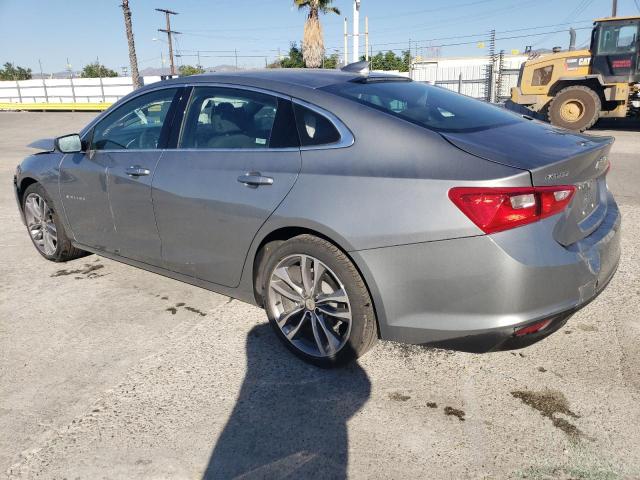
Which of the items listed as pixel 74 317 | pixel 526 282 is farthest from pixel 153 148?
pixel 526 282

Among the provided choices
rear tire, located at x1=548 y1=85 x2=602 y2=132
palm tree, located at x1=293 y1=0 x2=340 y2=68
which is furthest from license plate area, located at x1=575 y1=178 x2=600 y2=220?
palm tree, located at x1=293 y1=0 x2=340 y2=68

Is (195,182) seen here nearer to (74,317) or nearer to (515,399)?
(74,317)

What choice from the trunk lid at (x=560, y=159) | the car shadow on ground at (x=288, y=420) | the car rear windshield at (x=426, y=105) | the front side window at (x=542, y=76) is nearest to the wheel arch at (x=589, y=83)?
the front side window at (x=542, y=76)

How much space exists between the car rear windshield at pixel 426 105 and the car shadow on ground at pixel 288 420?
4.59 feet

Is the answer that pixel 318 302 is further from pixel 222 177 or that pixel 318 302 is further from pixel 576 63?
pixel 576 63

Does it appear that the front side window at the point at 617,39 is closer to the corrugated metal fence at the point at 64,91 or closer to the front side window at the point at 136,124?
the front side window at the point at 136,124

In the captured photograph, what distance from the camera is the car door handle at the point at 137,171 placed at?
3.48m

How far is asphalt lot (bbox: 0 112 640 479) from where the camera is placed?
7.22 feet

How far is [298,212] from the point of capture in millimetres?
2689

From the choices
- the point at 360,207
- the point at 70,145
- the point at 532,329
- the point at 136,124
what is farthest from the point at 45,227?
the point at 532,329

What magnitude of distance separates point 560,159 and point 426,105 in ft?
2.91

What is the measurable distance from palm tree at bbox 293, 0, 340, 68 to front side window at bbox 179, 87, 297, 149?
24609 millimetres

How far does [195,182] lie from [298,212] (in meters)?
0.85

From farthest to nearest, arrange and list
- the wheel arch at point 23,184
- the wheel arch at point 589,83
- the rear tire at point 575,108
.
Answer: the wheel arch at point 589,83 → the rear tire at point 575,108 → the wheel arch at point 23,184
